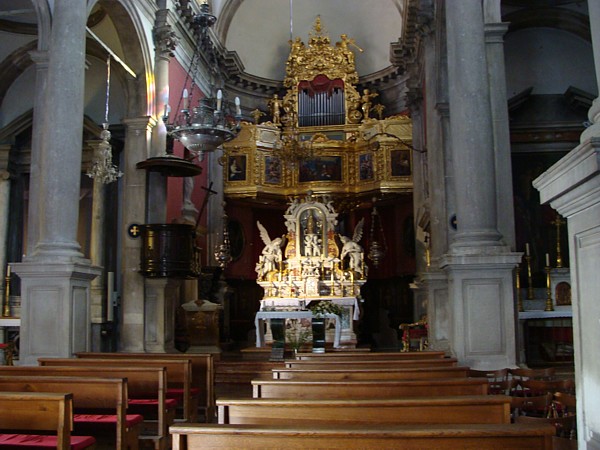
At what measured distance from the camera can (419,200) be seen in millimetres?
14836

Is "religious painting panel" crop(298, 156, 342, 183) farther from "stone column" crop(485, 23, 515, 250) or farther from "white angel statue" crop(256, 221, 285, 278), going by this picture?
"stone column" crop(485, 23, 515, 250)

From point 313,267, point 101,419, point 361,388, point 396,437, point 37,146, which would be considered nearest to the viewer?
point 396,437

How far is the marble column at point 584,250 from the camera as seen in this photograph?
96.8 inches

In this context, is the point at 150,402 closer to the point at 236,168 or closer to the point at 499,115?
the point at 499,115

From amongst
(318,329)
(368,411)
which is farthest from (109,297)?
(368,411)

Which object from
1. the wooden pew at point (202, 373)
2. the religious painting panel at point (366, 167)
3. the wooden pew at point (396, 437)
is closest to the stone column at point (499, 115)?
the wooden pew at point (202, 373)

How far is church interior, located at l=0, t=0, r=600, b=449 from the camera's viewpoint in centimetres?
690

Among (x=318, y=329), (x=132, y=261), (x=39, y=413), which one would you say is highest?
(x=132, y=261)

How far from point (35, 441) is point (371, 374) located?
2206mm

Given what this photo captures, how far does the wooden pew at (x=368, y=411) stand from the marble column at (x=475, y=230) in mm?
3733

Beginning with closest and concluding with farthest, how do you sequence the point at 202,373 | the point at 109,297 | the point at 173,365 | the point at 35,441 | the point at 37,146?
the point at 35,441 < the point at 173,365 < the point at 202,373 < the point at 37,146 < the point at 109,297

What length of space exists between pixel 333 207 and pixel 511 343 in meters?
10.9

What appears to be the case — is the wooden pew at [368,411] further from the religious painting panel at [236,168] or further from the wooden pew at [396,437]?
the religious painting panel at [236,168]

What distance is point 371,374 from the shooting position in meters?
4.73
